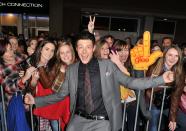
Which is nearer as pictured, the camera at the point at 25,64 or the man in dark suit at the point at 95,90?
the man in dark suit at the point at 95,90

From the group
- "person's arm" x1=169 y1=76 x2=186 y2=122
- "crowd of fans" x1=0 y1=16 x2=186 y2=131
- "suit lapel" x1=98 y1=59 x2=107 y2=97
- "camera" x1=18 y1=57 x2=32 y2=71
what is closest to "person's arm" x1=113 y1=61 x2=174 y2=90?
"suit lapel" x1=98 y1=59 x2=107 y2=97

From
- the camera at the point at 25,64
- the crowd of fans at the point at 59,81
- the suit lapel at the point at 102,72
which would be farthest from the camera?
the camera at the point at 25,64

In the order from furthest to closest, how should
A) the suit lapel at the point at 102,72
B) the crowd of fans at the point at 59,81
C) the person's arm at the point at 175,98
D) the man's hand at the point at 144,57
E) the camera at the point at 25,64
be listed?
1. the camera at the point at 25,64
2. the person's arm at the point at 175,98
3. the crowd of fans at the point at 59,81
4. the man's hand at the point at 144,57
5. the suit lapel at the point at 102,72

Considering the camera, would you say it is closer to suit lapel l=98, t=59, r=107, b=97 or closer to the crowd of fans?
the crowd of fans

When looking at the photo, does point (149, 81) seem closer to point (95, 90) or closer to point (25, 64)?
point (95, 90)

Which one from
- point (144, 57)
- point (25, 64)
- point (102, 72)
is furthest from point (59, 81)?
point (144, 57)

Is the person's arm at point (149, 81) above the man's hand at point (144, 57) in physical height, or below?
below

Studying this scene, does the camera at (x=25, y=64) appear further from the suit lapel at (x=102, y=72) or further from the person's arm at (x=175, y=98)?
the person's arm at (x=175, y=98)

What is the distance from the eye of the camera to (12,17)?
17.6 meters

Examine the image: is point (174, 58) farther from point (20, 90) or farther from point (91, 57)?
point (20, 90)

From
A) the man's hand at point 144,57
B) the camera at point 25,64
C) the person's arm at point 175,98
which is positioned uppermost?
the man's hand at point 144,57

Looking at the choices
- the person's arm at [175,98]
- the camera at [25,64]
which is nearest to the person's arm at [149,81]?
the person's arm at [175,98]

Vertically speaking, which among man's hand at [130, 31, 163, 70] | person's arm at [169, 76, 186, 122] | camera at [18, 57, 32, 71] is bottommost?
person's arm at [169, 76, 186, 122]

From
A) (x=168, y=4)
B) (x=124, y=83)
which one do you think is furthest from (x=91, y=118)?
(x=168, y=4)
